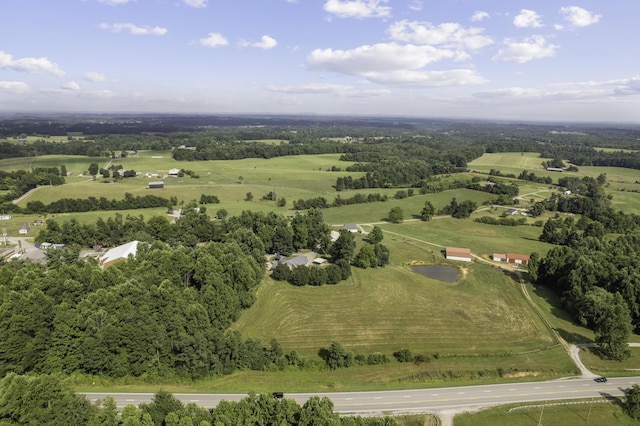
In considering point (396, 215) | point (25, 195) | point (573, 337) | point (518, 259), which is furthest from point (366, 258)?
point (25, 195)

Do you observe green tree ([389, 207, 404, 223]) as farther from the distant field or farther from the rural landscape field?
the distant field

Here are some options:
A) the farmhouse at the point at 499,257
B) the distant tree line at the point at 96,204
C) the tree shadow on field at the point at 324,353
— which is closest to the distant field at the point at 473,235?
the farmhouse at the point at 499,257

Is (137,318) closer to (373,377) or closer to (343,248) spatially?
(373,377)

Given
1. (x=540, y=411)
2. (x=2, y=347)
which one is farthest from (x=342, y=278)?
(x=2, y=347)

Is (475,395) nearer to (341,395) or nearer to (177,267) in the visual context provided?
(341,395)

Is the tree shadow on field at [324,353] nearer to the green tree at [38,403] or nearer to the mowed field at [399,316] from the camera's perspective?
the mowed field at [399,316]
